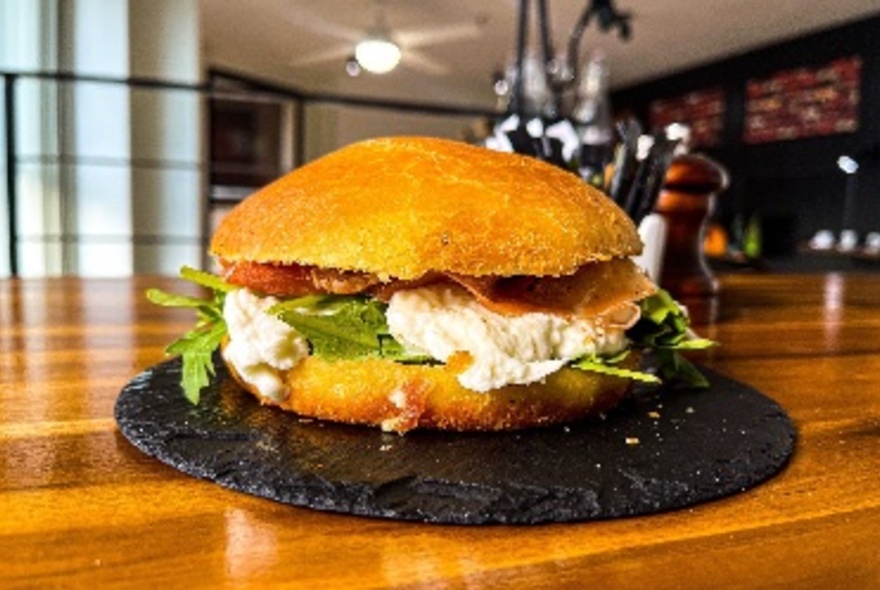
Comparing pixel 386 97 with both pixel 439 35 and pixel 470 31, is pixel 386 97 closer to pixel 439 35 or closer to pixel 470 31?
pixel 439 35

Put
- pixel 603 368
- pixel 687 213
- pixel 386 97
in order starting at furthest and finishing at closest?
1. pixel 386 97
2. pixel 687 213
3. pixel 603 368

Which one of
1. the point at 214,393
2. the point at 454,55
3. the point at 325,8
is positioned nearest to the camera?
the point at 214,393

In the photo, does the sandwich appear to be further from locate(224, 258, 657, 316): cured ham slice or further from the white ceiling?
the white ceiling

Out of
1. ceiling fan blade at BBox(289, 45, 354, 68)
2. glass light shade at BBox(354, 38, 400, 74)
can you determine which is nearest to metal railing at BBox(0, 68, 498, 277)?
glass light shade at BBox(354, 38, 400, 74)

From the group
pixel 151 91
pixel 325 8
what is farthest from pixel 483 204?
pixel 325 8

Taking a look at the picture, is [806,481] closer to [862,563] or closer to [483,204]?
[862,563]

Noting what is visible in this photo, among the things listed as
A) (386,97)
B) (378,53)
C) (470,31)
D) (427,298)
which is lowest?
(427,298)

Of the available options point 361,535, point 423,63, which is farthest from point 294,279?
point 423,63
